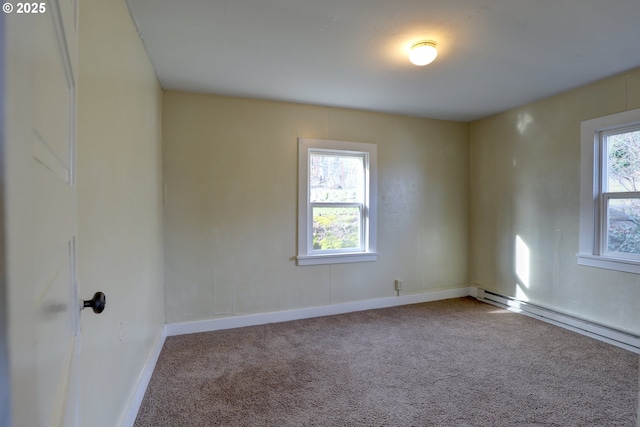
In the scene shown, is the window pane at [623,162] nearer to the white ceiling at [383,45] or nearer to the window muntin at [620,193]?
the window muntin at [620,193]

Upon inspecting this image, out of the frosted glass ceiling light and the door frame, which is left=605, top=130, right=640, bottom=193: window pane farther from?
the door frame

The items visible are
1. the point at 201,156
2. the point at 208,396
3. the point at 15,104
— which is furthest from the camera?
the point at 201,156

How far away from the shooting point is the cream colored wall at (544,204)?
9.27 ft

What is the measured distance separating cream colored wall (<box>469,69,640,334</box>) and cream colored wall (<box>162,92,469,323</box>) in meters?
0.54

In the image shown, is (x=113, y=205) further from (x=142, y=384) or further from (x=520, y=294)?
(x=520, y=294)

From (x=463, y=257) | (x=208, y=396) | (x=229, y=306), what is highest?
(x=463, y=257)

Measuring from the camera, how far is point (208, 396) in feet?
6.84

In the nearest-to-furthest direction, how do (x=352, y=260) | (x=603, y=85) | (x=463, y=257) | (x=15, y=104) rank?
(x=15, y=104), (x=603, y=85), (x=352, y=260), (x=463, y=257)

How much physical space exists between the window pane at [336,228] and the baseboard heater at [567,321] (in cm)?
187

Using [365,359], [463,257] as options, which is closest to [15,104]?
[365,359]

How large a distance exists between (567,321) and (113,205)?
4043 millimetres

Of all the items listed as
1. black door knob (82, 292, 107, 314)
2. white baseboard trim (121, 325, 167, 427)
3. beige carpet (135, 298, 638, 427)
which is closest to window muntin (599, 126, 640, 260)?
beige carpet (135, 298, 638, 427)

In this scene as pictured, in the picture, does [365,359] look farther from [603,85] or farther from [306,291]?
[603,85]

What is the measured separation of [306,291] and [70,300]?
2983mm
